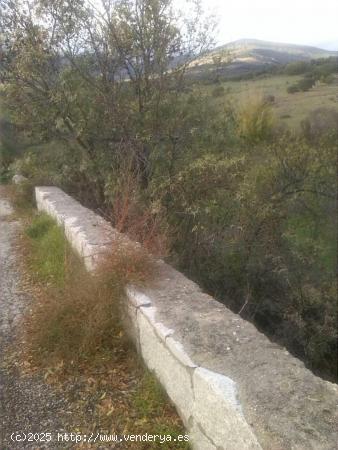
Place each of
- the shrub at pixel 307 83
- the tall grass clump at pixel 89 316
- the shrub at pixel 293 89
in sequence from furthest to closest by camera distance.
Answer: the shrub at pixel 293 89, the shrub at pixel 307 83, the tall grass clump at pixel 89 316

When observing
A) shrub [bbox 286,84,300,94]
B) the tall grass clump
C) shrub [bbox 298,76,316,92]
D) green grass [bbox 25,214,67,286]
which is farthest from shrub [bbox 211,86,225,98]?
the tall grass clump

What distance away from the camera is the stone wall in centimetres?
199

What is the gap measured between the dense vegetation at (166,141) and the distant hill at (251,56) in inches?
9.3

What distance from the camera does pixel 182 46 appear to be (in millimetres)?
7016

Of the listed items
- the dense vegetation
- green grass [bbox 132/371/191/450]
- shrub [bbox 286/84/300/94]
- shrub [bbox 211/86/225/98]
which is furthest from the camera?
shrub [bbox 286/84/300/94]

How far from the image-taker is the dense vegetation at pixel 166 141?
612cm

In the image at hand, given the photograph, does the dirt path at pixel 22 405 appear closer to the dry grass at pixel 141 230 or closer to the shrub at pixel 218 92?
the dry grass at pixel 141 230

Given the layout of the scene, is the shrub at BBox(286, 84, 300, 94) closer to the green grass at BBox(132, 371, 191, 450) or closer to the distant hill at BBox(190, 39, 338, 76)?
the distant hill at BBox(190, 39, 338, 76)

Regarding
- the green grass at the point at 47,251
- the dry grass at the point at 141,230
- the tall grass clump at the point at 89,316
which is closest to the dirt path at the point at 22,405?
the tall grass clump at the point at 89,316

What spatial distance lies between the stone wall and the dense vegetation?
2.54m

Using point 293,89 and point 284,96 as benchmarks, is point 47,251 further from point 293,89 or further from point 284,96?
point 284,96

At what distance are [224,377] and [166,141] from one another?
193 inches

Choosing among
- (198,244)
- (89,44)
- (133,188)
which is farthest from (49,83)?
(198,244)

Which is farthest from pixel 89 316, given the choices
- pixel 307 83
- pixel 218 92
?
pixel 307 83
